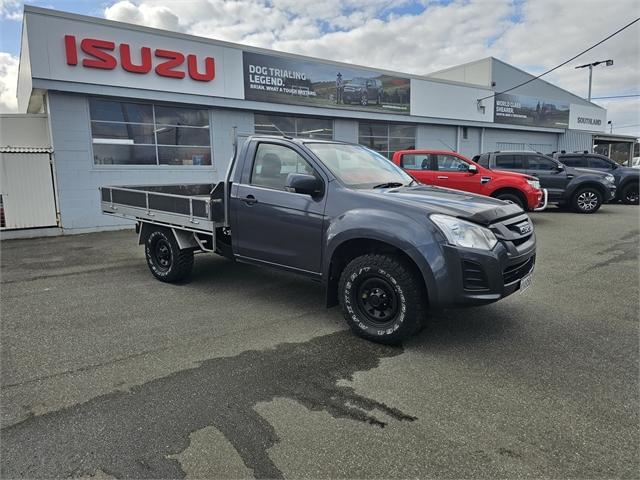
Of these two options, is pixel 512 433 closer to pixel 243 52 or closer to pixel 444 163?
pixel 444 163

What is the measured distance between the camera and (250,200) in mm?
4801

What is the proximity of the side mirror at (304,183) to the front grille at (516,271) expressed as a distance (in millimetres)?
1859

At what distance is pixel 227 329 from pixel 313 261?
1090 mm

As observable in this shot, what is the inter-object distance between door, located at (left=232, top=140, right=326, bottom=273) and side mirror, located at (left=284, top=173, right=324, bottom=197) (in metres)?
0.09

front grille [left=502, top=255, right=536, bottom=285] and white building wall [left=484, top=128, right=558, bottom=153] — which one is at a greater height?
white building wall [left=484, top=128, right=558, bottom=153]

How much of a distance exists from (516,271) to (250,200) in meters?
2.81

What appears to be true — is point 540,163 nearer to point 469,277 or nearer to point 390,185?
point 390,185

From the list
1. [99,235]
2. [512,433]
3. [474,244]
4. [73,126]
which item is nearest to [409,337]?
[474,244]

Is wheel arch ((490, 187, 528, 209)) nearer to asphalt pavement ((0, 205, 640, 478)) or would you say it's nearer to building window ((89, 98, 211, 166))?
asphalt pavement ((0, 205, 640, 478))

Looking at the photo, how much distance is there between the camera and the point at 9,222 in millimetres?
10102

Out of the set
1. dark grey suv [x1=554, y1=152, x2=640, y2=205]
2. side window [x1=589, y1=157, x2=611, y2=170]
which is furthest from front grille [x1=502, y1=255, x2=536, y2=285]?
side window [x1=589, y1=157, x2=611, y2=170]

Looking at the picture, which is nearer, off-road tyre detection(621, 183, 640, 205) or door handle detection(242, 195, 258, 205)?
door handle detection(242, 195, 258, 205)

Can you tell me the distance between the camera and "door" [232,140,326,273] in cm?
430

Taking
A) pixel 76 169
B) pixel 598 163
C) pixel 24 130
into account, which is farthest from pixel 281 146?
pixel 598 163
